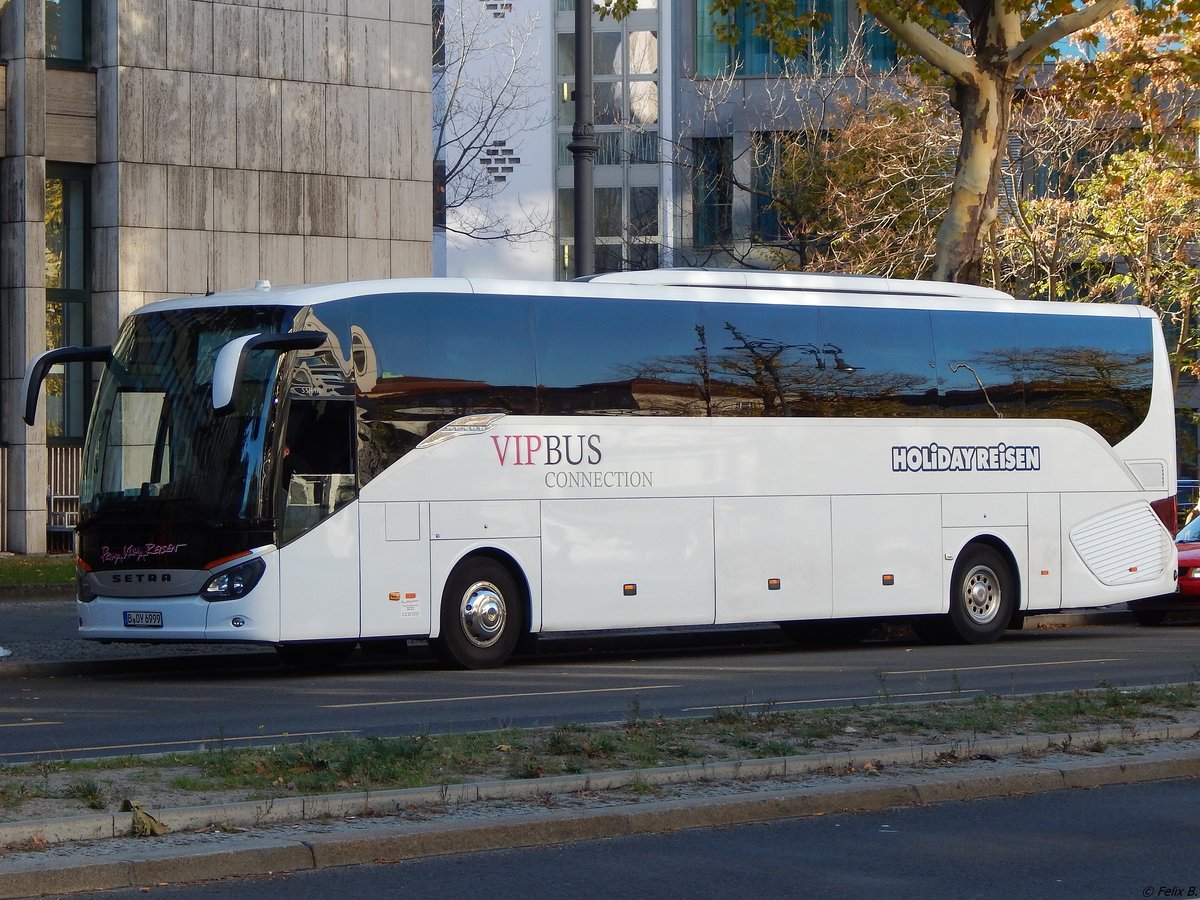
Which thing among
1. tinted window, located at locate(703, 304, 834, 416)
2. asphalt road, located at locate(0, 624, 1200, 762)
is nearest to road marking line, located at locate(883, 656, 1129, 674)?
asphalt road, located at locate(0, 624, 1200, 762)

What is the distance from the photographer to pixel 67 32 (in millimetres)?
29969

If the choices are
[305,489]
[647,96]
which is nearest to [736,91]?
[647,96]

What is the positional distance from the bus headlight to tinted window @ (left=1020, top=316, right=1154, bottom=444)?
906 cm

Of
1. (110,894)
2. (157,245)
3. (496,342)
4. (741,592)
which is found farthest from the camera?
(157,245)

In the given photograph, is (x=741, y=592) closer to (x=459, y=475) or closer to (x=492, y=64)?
(x=459, y=475)

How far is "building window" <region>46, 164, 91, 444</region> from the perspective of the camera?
98.6 ft

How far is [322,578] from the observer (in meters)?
16.4

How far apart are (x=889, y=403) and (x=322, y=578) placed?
6.66 meters

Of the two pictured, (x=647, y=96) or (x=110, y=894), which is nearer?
(x=110, y=894)

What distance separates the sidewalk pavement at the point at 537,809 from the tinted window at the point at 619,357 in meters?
8.04

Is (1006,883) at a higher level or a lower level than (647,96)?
lower

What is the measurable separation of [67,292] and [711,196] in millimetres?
30094

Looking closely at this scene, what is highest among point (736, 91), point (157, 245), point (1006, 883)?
point (736, 91)

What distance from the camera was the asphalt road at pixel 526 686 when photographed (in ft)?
40.7
